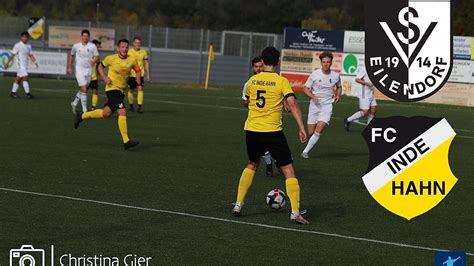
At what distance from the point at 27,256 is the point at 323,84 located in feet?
33.6

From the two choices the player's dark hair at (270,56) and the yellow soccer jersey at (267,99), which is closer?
the player's dark hair at (270,56)


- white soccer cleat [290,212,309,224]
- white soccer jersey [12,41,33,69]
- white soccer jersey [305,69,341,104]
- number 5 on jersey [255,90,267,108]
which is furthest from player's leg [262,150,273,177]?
white soccer jersey [12,41,33,69]

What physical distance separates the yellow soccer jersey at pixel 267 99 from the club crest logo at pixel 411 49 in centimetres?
538

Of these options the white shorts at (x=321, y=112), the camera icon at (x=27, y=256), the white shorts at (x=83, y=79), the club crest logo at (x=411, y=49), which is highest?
the club crest logo at (x=411, y=49)

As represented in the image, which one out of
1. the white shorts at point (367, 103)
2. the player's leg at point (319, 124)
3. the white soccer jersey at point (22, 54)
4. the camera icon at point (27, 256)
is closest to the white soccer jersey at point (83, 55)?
the white soccer jersey at point (22, 54)

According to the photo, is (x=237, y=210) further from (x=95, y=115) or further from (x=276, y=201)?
(x=95, y=115)

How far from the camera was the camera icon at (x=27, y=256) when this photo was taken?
7527 mm

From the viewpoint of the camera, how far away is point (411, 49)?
4.82 m

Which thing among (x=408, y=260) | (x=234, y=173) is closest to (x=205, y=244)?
(x=408, y=260)

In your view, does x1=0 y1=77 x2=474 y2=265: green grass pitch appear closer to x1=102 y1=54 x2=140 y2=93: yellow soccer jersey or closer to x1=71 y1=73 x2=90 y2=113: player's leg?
x1=102 y1=54 x2=140 y2=93: yellow soccer jersey

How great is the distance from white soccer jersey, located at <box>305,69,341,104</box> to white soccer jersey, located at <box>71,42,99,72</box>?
9.54 meters

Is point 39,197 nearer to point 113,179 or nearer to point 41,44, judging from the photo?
point 113,179

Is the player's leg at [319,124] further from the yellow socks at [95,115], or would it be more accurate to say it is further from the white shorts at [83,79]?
the white shorts at [83,79]

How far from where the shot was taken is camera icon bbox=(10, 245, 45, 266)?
753cm
